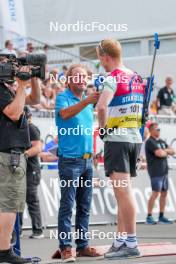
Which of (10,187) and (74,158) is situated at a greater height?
(74,158)

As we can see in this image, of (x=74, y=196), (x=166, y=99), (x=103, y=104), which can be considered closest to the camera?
(x=103, y=104)

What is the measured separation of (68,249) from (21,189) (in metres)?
1.04

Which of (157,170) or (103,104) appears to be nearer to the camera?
(103,104)

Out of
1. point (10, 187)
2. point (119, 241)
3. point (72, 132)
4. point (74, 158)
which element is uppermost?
point (72, 132)

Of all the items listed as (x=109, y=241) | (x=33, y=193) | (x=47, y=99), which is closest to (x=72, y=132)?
(x=109, y=241)

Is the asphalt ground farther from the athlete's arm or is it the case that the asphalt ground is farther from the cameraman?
the athlete's arm

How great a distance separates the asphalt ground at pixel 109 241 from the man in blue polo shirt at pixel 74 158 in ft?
1.27

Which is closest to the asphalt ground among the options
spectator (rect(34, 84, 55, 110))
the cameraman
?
the cameraman

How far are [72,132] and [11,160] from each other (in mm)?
1078

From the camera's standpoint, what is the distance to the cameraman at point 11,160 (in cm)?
675

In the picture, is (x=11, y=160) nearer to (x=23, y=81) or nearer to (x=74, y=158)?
(x=23, y=81)

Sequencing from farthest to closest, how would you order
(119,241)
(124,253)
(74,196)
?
1. (74,196)
2. (119,241)
3. (124,253)

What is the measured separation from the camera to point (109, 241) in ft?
33.2

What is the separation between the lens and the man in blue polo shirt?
7.65 meters
